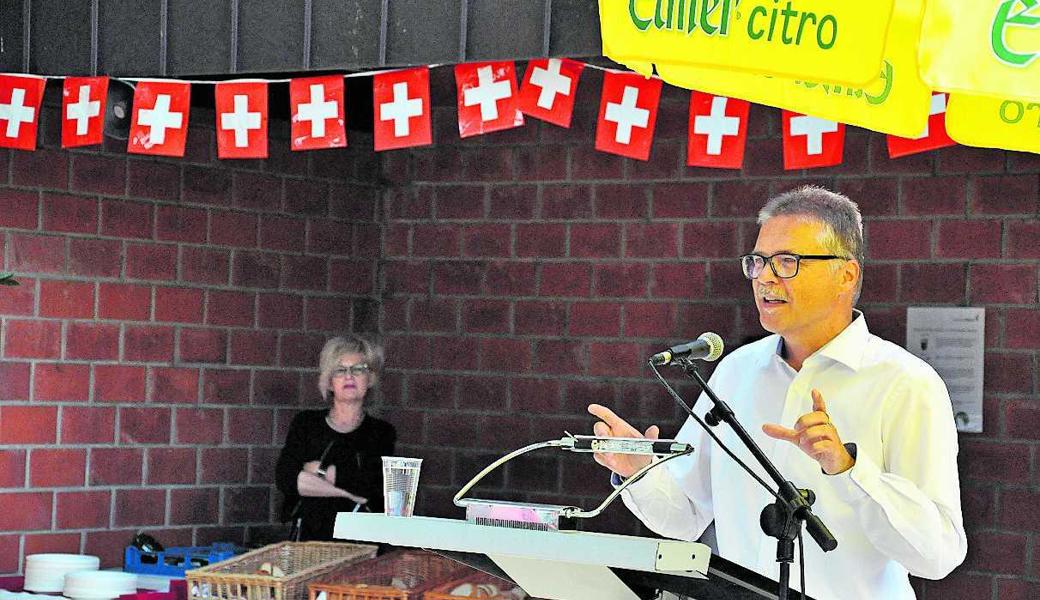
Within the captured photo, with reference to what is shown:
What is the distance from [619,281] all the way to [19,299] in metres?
2.33

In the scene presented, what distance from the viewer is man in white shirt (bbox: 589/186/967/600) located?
294 centimetres

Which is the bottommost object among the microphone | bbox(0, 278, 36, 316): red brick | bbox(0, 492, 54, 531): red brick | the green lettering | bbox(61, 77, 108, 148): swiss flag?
bbox(0, 492, 54, 531): red brick

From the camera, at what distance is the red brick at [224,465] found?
19.8 ft

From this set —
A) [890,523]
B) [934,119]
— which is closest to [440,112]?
[934,119]

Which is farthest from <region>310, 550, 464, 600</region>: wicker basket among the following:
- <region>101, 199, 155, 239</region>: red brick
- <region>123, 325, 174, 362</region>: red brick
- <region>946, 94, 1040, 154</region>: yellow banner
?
<region>946, 94, 1040, 154</region>: yellow banner

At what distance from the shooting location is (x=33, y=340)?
5.61 metres

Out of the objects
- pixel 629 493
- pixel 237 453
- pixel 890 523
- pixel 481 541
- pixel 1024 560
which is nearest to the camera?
pixel 481 541

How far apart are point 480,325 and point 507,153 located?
0.74 metres

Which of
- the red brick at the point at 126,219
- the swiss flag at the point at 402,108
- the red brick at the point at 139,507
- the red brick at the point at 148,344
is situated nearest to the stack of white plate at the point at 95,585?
the red brick at the point at 139,507

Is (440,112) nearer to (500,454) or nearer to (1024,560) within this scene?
(500,454)

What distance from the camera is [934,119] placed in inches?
179

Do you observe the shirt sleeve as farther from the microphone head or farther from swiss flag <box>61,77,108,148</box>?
swiss flag <box>61,77,108,148</box>

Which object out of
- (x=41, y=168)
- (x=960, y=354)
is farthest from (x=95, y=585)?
(x=960, y=354)

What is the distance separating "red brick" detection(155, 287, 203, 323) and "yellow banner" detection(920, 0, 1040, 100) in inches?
150
